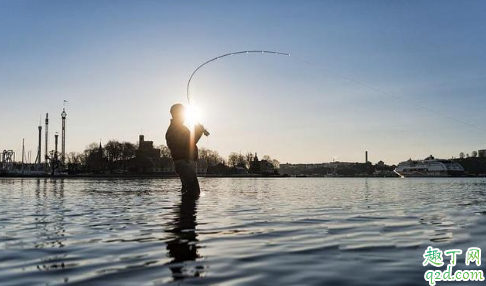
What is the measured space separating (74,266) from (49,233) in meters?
4.17

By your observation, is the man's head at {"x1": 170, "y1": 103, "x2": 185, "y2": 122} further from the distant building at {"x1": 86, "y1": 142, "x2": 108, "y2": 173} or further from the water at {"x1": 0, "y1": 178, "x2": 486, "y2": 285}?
the distant building at {"x1": 86, "y1": 142, "x2": 108, "y2": 173}

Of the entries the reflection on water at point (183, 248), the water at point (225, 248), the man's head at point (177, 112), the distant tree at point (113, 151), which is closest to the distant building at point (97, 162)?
the distant tree at point (113, 151)

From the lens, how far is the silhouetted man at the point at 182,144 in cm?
2414

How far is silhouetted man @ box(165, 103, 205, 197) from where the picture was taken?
24.1 m

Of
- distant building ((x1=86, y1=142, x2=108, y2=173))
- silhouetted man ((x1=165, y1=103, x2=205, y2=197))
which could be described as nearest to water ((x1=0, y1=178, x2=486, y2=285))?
silhouetted man ((x1=165, y1=103, x2=205, y2=197))

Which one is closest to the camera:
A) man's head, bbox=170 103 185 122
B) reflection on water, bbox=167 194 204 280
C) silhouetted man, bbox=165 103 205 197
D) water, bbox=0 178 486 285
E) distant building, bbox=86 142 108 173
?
water, bbox=0 178 486 285

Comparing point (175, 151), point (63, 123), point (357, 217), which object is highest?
point (63, 123)

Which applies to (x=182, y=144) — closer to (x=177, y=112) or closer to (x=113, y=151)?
(x=177, y=112)

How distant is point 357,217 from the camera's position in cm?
1397

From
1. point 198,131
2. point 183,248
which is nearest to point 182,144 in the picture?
point 198,131

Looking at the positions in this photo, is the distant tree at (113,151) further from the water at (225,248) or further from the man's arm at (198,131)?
the water at (225,248)

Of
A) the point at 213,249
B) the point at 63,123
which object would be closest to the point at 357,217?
the point at 213,249

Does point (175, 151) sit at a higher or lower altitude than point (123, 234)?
higher

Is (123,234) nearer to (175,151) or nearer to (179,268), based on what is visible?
(179,268)
